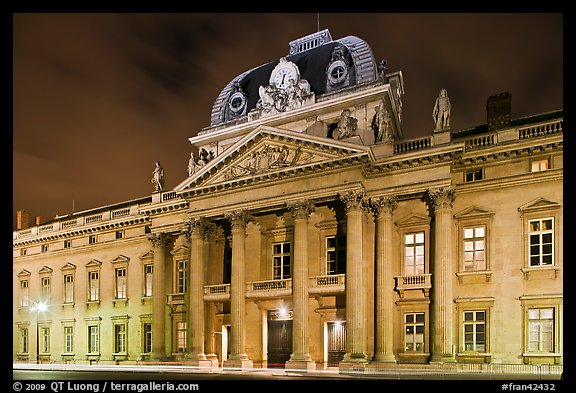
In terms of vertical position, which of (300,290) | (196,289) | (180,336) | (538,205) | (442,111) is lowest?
(180,336)

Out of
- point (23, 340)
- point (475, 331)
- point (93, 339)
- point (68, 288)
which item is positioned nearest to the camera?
point (475, 331)

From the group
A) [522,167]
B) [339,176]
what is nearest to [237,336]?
[339,176]

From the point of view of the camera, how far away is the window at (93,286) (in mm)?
45406

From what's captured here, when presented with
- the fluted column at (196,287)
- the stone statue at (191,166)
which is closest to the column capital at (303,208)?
the fluted column at (196,287)

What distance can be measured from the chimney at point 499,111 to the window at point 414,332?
1126 centimetres

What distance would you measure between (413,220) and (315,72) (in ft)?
49.4

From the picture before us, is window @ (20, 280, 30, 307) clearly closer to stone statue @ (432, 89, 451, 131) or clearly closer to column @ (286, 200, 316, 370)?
column @ (286, 200, 316, 370)

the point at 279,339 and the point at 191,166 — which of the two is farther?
the point at 191,166

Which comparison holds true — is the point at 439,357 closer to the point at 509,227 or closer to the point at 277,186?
the point at 509,227

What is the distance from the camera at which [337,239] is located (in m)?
33.0

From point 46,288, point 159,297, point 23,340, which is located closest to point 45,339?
point 23,340

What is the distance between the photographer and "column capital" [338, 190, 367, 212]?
30.2 meters

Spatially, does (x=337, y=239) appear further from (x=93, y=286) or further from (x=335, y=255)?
(x=93, y=286)

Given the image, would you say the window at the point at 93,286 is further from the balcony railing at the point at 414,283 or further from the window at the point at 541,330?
the window at the point at 541,330
